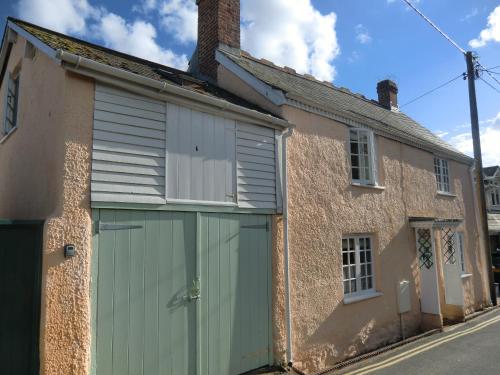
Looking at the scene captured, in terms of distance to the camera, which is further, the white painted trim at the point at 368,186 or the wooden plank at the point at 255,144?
the white painted trim at the point at 368,186

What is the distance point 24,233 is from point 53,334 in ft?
4.23

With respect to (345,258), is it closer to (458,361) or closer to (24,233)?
(458,361)

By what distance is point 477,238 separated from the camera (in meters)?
14.6

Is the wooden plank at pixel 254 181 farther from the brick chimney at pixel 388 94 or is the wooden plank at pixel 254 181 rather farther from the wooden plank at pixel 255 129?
the brick chimney at pixel 388 94

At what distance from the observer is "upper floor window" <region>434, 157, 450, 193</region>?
13.5 metres

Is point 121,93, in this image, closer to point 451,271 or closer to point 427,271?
point 427,271

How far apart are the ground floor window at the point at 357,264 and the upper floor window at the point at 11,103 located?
7.75 m

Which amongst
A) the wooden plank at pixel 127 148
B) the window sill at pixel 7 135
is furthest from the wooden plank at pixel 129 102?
the window sill at pixel 7 135

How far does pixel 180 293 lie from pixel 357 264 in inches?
200

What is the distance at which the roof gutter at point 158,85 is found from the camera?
5.11 metres

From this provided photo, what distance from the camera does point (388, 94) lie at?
1650cm

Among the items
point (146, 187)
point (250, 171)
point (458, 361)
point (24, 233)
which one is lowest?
point (458, 361)

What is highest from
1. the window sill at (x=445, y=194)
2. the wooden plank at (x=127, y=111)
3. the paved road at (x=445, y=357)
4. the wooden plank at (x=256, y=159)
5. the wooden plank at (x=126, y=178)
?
the wooden plank at (x=127, y=111)

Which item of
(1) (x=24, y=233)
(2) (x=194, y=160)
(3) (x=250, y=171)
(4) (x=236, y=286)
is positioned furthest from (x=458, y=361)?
(1) (x=24, y=233)
